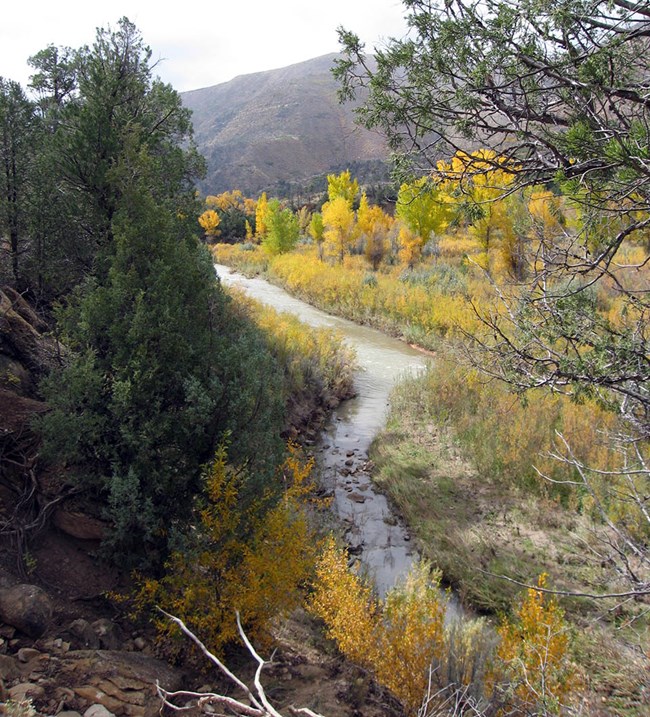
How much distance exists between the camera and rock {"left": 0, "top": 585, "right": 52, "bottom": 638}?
3092mm

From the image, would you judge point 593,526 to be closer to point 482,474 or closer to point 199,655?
point 482,474

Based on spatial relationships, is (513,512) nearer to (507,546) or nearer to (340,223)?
(507,546)

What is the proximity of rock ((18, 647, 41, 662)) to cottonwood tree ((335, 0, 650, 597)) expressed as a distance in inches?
130

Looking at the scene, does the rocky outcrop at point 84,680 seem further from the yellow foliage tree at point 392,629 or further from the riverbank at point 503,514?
the riverbank at point 503,514

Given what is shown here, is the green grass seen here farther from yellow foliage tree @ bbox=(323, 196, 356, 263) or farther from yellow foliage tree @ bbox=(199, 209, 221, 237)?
yellow foliage tree @ bbox=(199, 209, 221, 237)

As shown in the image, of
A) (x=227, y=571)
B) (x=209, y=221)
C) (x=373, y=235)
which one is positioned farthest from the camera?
(x=209, y=221)

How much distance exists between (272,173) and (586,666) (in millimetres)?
120289

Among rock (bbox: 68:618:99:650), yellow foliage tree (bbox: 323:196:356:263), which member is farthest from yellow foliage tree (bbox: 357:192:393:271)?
rock (bbox: 68:618:99:650)

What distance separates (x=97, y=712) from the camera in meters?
2.63

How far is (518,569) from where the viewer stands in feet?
17.3

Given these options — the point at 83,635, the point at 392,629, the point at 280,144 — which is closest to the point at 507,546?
the point at 392,629

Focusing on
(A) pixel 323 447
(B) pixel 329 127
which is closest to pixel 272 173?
(B) pixel 329 127

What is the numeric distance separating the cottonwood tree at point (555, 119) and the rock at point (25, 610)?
3.33 metres

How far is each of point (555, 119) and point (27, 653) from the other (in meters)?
4.29
